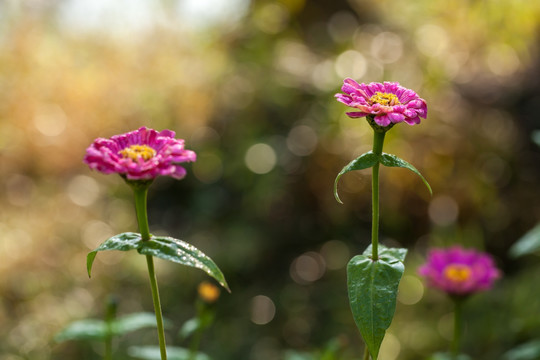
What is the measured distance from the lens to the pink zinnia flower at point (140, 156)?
0.51m

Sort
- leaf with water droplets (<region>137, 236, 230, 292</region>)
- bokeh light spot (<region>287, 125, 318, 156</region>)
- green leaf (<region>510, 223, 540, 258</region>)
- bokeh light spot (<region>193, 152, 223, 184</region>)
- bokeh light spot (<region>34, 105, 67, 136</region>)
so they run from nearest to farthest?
leaf with water droplets (<region>137, 236, 230, 292</region>) < green leaf (<region>510, 223, 540, 258</region>) < bokeh light spot (<region>287, 125, 318, 156</region>) < bokeh light spot (<region>193, 152, 223, 184</region>) < bokeh light spot (<region>34, 105, 67, 136</region>)

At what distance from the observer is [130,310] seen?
191cm

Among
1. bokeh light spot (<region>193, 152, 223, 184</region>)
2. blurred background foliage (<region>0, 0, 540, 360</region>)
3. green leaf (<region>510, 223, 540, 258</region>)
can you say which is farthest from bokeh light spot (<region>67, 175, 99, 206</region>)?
green leaf (<region>510, 223, 540, 258</region>)

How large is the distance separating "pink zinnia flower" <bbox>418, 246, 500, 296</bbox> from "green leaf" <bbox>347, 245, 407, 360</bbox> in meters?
0.38

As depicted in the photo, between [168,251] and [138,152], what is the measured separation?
4.1 inches

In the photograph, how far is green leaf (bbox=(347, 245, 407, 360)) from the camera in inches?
20.2

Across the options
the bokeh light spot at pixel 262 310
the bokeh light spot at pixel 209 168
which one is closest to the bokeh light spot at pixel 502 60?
the bokeh light spot at pixel 209 168

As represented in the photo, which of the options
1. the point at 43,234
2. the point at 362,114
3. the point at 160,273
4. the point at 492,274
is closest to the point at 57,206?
the point at 43,234

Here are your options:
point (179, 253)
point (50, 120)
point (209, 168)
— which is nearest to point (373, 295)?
point (179, 253)

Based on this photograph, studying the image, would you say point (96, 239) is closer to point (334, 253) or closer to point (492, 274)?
point (334, 253)

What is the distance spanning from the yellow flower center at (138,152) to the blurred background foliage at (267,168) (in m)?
1.10

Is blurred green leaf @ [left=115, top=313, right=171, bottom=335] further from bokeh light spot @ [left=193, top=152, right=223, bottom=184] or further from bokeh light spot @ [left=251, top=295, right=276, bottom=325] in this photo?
bokeh light spot @ [left=193, top=152, right=223, bottom=184]

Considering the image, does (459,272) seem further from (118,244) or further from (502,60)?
(502,60)

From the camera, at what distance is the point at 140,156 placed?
535mm
